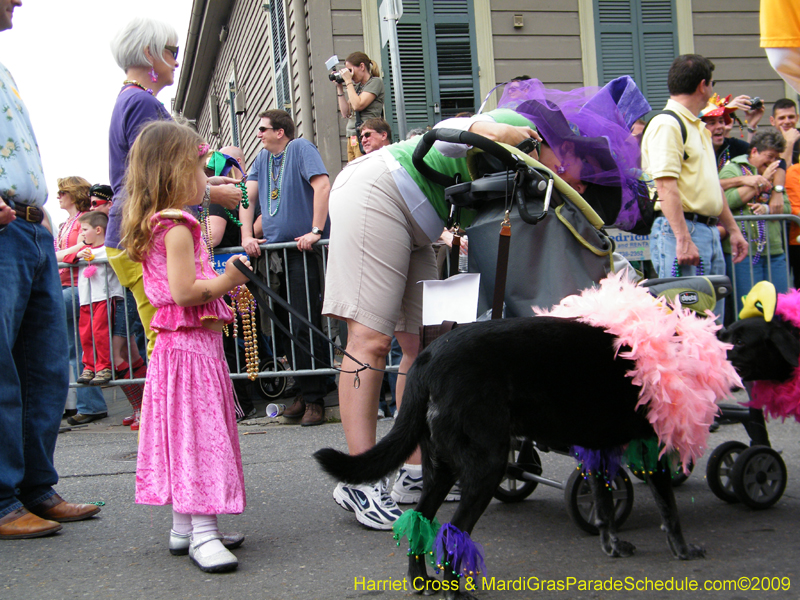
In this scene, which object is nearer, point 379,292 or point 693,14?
point 379,292

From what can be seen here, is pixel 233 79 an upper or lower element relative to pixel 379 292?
upper

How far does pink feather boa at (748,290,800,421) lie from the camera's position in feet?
8.85

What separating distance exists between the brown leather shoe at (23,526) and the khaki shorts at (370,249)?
4.76ft

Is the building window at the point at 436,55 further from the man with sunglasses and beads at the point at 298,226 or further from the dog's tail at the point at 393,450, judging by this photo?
the dog's tail at the point at 393,450

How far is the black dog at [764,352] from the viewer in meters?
2.69

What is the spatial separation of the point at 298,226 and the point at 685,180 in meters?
2.91

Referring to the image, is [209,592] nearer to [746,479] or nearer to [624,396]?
Result: [624,396]

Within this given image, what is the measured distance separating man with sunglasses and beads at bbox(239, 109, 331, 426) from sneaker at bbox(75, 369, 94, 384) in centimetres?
162

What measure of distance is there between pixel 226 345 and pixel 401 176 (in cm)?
340

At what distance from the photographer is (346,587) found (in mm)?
2232

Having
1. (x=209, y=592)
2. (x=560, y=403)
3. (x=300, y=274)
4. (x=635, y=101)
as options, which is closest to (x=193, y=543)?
(x=209, y=592)

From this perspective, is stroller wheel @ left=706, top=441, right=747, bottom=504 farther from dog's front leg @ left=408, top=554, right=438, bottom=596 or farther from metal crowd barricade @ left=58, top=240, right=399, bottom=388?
metal crowd barricade @ left=58, top=240, right=399, bottom=388

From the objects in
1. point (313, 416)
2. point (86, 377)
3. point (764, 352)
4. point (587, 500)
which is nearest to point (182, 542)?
point (587, 500)

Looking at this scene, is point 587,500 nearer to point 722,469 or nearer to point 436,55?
point 722,469
